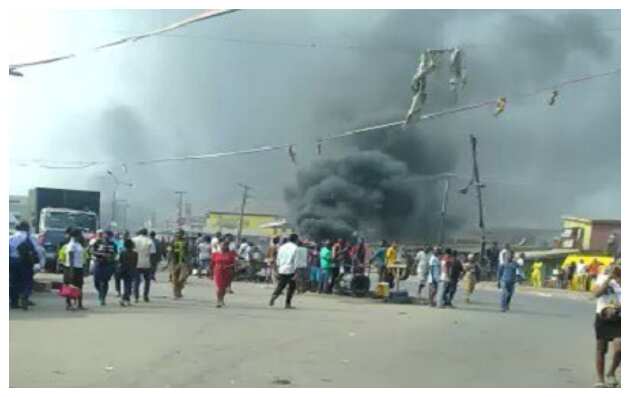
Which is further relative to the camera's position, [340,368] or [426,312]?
[426,312]

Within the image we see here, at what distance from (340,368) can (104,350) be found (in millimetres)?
2633

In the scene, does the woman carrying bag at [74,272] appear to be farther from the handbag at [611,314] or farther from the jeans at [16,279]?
the handbag at [611,314]

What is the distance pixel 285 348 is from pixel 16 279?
578cm

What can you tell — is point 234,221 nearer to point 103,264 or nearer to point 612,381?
point 103,264

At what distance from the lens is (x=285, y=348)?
10.1 meters

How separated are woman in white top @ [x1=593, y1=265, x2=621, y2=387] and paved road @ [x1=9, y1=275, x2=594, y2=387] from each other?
0.44 metres

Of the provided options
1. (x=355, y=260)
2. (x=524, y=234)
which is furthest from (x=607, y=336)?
(x=524, y=234)

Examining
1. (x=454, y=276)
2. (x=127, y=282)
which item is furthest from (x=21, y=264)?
(x=454, y=276)

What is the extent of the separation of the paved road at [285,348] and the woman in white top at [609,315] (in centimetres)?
44

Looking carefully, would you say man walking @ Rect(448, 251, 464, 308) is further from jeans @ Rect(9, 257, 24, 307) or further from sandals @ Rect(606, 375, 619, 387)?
sandals @ Rect(606, 375, 619, 387)

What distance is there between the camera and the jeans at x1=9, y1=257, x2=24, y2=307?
1369cm

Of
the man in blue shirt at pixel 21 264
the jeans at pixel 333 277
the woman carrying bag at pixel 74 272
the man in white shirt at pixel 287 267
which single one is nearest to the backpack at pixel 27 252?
the man in blue shirt at pixel 21 264
